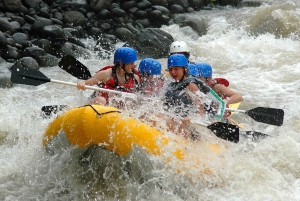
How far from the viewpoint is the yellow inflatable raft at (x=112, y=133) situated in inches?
173

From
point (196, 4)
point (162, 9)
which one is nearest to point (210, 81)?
point (162, 9)

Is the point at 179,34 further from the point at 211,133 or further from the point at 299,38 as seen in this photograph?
the point at 211,133

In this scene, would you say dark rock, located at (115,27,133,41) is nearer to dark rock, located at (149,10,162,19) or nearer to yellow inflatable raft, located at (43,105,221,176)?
dark rock, located at (149,10,162,19)

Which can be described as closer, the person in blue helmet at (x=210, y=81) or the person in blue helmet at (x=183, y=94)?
the person in blue helmet at (x=183, y=94)

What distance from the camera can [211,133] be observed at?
513cm

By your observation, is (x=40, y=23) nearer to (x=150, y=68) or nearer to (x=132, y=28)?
(x=132, y=28)

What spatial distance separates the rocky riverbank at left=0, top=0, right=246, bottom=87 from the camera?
9.48 meters

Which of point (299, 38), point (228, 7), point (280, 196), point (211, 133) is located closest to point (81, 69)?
point (211, 133)

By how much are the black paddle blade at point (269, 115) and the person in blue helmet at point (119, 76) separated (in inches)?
53.2

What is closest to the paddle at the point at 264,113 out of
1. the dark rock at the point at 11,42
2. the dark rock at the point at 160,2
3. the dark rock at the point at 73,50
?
the dark rock at the point at 11,42

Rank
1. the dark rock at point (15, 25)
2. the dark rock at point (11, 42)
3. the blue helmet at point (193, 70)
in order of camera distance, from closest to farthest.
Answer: the blue helmet at point (193, 70), the dark rock at point (11, 42), the dark rock at point (15, 25)

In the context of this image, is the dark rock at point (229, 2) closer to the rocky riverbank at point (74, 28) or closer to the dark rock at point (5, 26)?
the rocky riverbank at point (74, 28)

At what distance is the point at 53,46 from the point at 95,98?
5.09 meters

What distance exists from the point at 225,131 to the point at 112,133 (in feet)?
3.64
